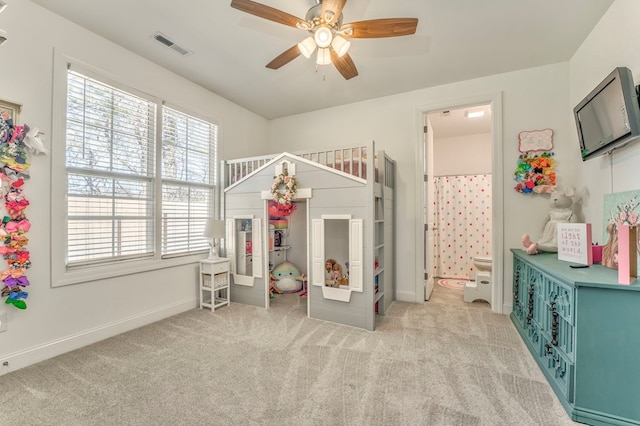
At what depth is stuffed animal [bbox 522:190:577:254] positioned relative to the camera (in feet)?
9.10

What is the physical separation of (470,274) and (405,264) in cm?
214

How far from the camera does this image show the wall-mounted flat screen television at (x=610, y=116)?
1.78 m

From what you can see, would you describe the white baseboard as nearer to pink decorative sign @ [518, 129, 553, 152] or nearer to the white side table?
the white side table

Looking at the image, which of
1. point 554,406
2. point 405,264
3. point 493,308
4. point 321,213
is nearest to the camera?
point 554,406

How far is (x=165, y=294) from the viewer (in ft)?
10.6

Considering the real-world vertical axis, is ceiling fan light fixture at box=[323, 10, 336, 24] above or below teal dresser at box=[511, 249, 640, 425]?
above

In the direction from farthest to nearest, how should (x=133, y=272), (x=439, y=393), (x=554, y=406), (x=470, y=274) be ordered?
(x=470, y=274)
(x=133, y=272)
(x=439, y=393)
(x=554, y=406)

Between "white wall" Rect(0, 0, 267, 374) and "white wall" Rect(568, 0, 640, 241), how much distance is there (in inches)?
168

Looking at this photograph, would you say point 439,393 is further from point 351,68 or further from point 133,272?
point 133,272

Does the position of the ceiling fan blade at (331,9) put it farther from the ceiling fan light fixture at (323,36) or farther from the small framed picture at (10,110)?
the small framed picture at (10,110)

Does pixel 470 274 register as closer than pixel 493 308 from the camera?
No

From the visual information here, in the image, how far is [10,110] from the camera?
2137 mm

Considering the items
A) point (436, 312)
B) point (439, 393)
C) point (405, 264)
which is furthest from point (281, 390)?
point (405, 264)

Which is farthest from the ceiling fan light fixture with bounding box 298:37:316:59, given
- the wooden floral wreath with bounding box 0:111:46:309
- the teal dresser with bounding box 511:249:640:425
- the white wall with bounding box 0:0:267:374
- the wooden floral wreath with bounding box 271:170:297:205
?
the teal dresser with bounding box 511:249:640:425
